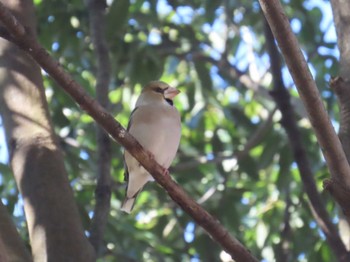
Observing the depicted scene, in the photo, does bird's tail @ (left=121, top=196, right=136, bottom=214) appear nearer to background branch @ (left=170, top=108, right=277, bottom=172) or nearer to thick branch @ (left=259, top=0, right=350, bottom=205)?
background branch @ (left=170, top=108, right=277, bottom=172)

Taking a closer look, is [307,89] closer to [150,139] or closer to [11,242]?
[11,242]

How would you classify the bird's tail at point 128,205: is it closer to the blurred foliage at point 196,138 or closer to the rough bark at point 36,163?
the blurred foliage at point 196,138

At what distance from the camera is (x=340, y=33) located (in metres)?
3.47

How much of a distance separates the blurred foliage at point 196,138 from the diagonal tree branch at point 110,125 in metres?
1.40

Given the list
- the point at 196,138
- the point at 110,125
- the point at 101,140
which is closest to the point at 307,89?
the point at 110,125

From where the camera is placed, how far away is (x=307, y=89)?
2715 mm

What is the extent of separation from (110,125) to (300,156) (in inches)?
83.3

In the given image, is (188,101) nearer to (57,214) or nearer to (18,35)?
(57,214)

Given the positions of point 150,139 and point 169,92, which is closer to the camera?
point 150,139

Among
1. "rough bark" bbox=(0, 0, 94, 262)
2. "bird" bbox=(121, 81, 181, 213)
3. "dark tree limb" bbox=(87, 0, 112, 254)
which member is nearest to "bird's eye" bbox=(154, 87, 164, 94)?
"bird" bbox=(121, 81, 181, 213)

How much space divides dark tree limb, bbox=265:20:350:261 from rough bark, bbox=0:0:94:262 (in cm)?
139

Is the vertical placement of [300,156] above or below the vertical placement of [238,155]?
below

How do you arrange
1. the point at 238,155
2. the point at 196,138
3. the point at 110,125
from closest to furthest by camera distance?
the point at 110,125 → the point at 238,155 → the point at 196,138

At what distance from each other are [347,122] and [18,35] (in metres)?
1.29
